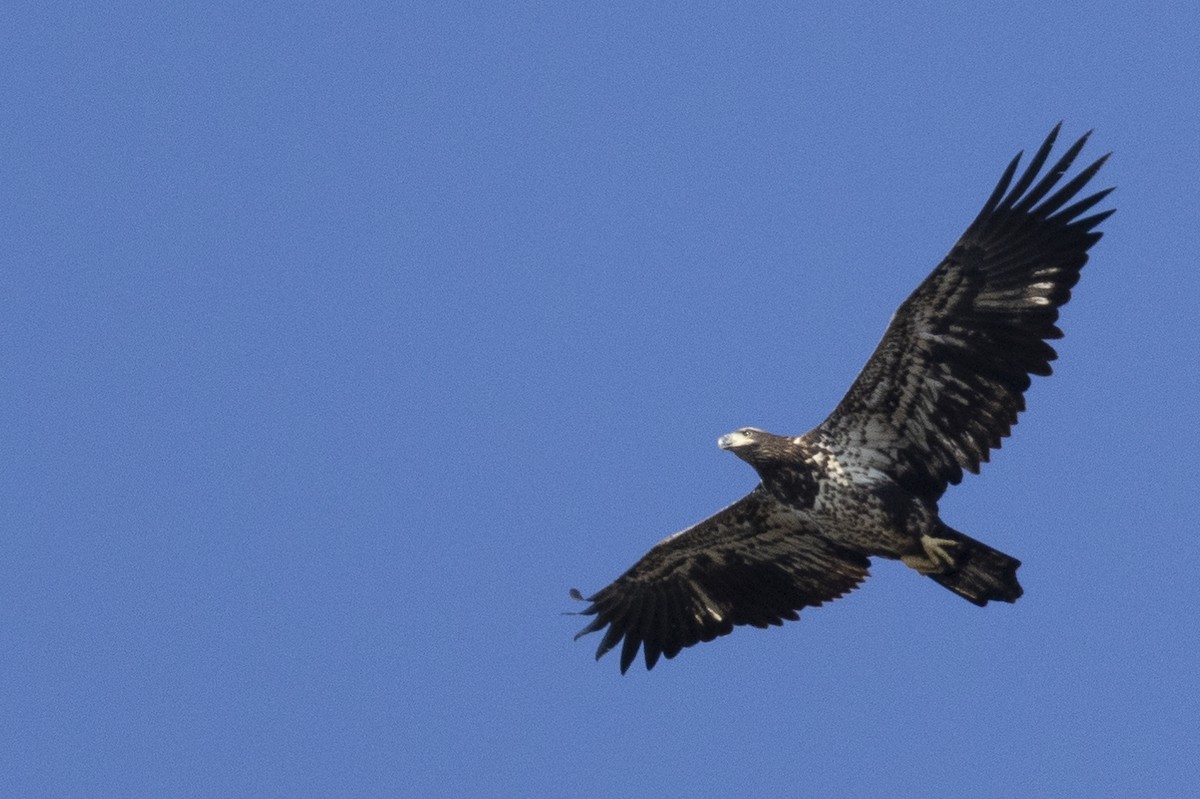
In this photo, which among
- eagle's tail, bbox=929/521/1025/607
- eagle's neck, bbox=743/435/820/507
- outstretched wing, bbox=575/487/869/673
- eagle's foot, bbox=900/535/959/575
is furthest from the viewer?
outstretched wing, bbox=575/487/869/673

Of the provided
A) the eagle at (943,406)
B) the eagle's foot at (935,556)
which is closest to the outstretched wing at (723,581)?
the eagle at (943,406)

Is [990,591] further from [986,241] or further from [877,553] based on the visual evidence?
[986,241]

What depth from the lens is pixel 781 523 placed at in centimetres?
2325

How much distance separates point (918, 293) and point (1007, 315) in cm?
86

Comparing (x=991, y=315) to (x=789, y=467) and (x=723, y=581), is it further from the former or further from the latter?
(x=723, y=581)

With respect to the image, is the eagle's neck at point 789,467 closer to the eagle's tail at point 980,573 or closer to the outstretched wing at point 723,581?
Result: the outstretched wing at point 723,581

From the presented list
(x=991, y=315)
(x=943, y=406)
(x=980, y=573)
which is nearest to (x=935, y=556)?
(x=980, y=573)

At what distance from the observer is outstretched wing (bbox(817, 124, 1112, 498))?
2162 centimetres

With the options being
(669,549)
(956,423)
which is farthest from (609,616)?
(956,423)

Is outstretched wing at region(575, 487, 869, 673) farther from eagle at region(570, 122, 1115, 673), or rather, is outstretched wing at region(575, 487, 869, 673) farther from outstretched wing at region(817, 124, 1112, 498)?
outstretched wing at region(817, 124, 1112, 498)

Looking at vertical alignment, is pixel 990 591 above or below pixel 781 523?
below

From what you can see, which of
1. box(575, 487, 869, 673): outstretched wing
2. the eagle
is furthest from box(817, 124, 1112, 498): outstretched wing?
box(575, 487, 869, 673): outstretched wing

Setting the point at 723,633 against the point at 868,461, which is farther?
the point at 723,633

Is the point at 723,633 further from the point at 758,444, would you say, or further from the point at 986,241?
the point at 986,241
